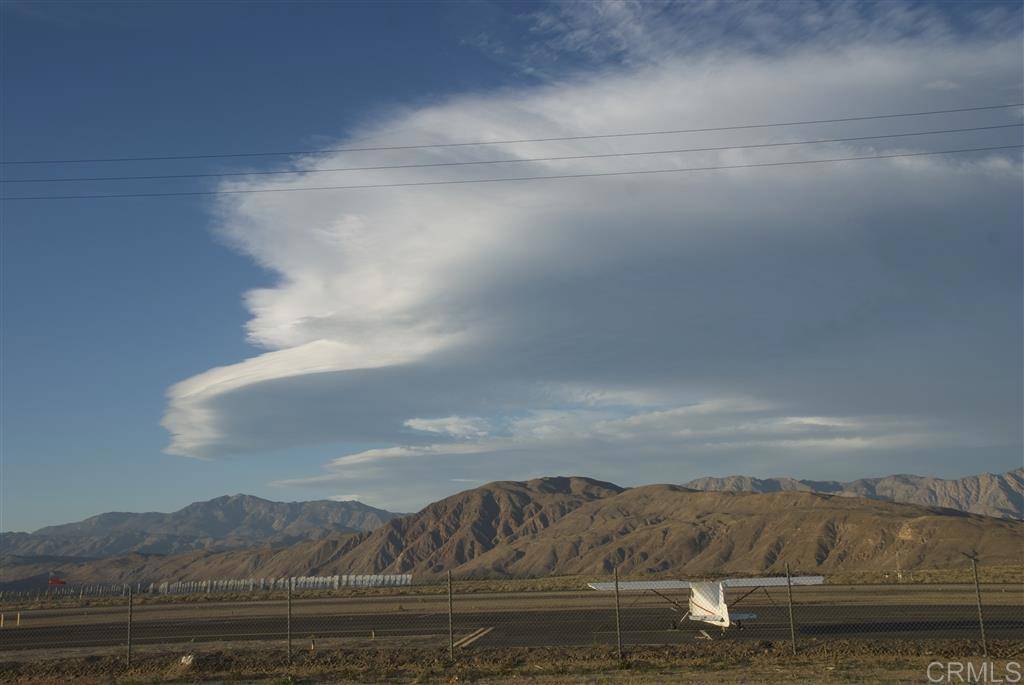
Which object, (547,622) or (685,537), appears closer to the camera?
(547,622)

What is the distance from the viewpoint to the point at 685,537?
432ft

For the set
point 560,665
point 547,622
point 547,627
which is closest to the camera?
point 560,665

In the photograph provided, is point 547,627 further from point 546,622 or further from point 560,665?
point 560,665

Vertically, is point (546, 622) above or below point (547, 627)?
below

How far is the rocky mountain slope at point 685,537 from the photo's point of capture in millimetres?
101562

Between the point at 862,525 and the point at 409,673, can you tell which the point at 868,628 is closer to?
the point at 409,673

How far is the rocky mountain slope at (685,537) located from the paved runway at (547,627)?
57120 millimetres

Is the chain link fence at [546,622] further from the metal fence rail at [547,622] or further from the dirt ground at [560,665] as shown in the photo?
the dirt ground at [560,665]

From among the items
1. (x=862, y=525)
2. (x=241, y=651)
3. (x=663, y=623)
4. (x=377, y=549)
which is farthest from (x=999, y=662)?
(x=377, y=549)

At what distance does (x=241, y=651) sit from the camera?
23.0 meters

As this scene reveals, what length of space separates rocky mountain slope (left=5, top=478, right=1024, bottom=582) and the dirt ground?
230 feet

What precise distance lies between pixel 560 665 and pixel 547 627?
11.7 metres

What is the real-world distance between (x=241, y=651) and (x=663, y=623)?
15.8 meters

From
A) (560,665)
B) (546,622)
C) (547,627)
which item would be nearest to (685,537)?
(546,622)
